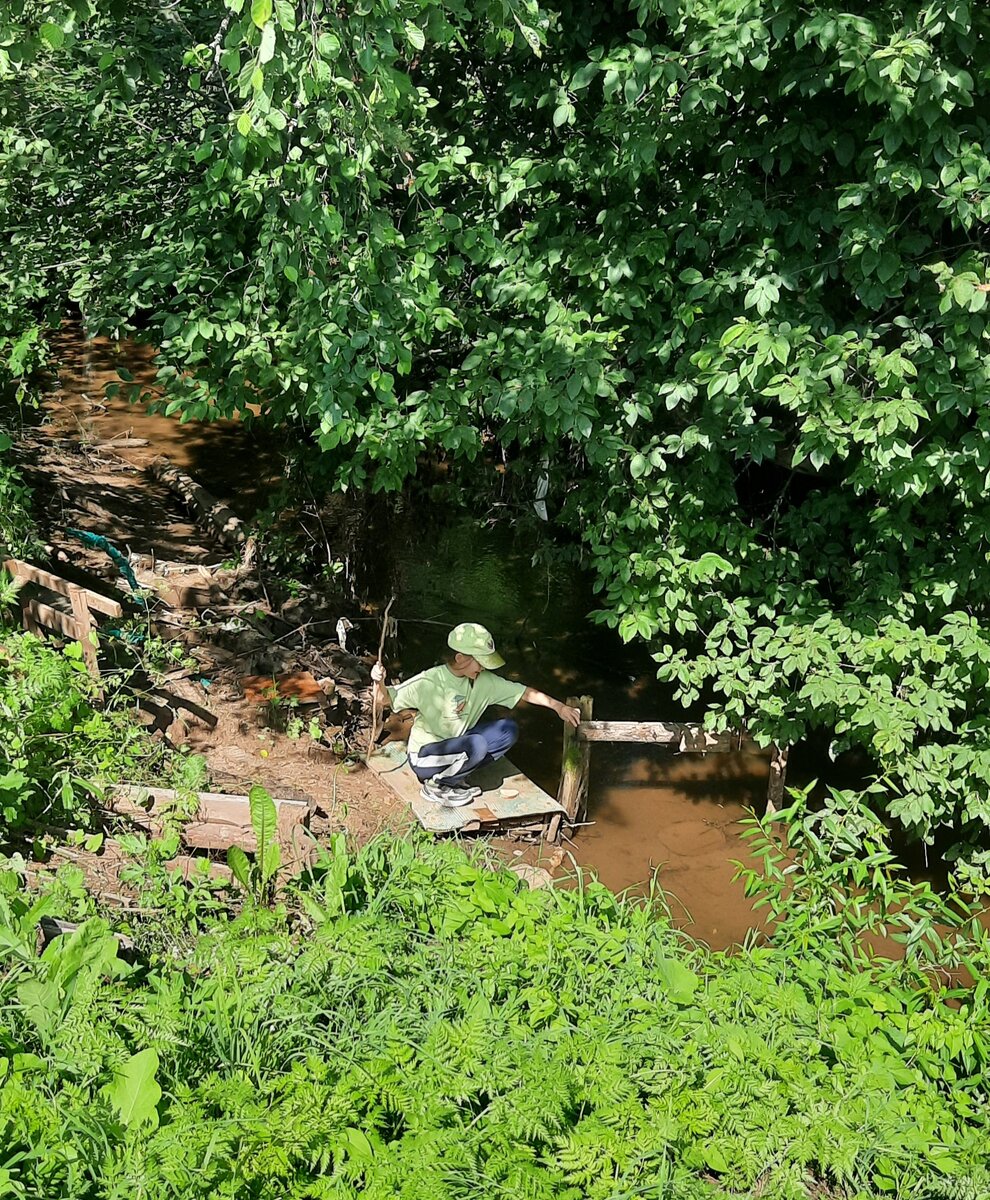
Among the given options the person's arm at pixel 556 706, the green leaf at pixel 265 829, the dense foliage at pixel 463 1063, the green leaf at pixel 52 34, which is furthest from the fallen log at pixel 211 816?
the green leaf at pixel 52 34

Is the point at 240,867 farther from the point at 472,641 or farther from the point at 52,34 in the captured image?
the point at 52,34

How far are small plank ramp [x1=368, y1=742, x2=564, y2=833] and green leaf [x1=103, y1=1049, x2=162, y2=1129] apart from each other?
10.8 feet

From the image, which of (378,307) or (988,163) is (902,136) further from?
(378,307)

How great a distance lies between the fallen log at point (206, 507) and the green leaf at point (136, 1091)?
6595 mm

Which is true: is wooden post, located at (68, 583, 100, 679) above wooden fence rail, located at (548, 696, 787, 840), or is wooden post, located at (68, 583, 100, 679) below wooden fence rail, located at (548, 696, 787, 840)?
above

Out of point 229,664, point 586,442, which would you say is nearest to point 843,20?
point 586,442

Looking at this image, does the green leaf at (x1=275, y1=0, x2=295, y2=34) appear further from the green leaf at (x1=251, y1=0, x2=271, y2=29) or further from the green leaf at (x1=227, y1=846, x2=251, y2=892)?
the green leaf at (x1=227, y1=846, x2=251, y2=892)

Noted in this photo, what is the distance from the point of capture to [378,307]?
19.2 ft

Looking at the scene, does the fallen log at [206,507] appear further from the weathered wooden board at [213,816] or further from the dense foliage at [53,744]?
the weathered wooden board at [213,816]

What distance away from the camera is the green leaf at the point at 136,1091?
331 cm

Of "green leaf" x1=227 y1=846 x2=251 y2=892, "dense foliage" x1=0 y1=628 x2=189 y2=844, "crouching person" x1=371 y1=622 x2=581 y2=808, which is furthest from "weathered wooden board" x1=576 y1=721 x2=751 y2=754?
"green leaf" x1=227 y1=846 x2=251 y2=892

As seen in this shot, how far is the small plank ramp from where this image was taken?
6.87m

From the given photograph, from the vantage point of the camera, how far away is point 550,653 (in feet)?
32.1

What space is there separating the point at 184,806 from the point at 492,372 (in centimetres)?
291
